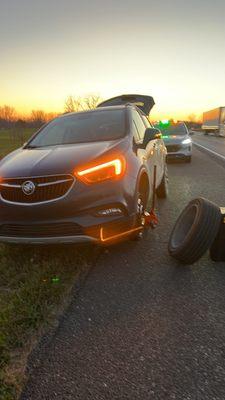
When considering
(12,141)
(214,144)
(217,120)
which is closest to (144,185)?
(214,144)

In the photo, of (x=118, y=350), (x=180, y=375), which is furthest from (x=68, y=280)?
(x=180, y=375)

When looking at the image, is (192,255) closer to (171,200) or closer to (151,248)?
(151,248)

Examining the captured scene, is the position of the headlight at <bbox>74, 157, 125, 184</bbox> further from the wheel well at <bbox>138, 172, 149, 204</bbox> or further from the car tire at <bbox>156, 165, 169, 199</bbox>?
the car tire at <bbox>156, 165, 169, 199</bbox>

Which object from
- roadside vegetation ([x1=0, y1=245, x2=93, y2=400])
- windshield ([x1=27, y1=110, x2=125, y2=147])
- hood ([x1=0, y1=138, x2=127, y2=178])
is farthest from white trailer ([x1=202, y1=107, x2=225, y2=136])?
roadside vegetation ([x1=0, y1=245, x2=93, y2=400])

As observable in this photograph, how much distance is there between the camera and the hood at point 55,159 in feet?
12.8

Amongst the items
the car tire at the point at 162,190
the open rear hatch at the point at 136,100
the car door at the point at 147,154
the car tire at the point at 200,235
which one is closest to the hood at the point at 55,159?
the car door at the point at 147,154

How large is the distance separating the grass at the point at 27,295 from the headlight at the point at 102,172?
3.17 feet

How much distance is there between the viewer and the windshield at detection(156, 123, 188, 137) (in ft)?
50.1

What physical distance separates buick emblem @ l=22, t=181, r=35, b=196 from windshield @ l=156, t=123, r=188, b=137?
468 inches

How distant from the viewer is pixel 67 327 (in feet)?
9.74

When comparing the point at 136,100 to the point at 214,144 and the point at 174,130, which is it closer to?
the point at 174,130

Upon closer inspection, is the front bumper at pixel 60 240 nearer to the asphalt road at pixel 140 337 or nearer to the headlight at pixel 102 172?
the asphalt road at pixel 140 337

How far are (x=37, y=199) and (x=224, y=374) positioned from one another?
7.70ft

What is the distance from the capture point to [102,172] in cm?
395
